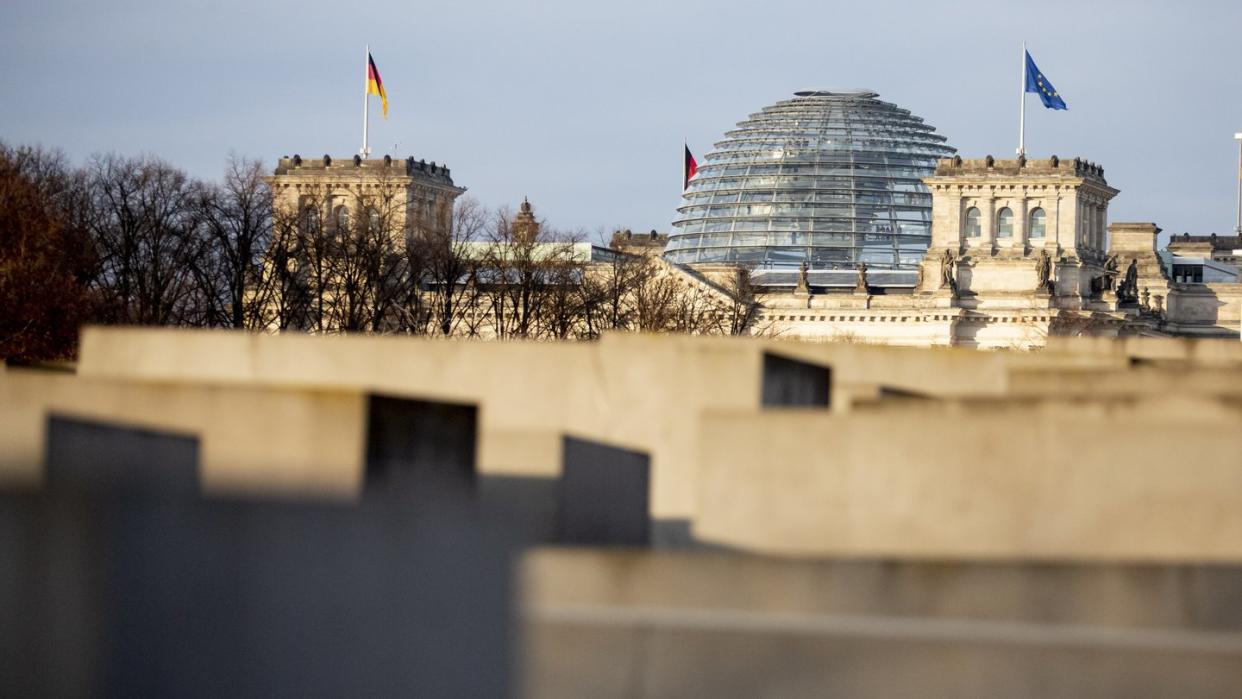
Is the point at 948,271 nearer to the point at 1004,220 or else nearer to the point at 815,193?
the point at 1004,220

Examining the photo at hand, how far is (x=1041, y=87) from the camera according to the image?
12144 cm

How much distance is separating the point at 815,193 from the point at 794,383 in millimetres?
166508

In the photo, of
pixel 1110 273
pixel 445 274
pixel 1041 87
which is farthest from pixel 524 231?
pixel 1110 273

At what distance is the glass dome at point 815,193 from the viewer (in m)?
178

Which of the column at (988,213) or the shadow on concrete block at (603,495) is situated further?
the column at (988,213)

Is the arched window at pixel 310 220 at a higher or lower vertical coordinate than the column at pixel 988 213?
lower

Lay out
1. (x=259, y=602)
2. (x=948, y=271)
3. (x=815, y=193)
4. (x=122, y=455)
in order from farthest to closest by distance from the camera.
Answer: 1. (x=815, y=193)
2. (x=948, y=271)
3. (x=122, y=455)
4. (x=259, y=602)

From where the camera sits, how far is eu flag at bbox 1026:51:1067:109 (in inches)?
4742

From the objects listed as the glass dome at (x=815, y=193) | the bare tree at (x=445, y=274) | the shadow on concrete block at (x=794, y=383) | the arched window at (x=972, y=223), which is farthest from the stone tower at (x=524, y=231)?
the shadow on concrete block at (x=794, y=383)

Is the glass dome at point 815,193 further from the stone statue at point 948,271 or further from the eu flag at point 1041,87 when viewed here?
the eu flag at point 1041,87

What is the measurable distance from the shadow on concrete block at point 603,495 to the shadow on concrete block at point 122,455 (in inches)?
77.3

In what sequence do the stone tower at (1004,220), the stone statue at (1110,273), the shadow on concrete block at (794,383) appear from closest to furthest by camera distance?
the shadow on concrete block at (794,383), the stone tower at (1004,220), the stone statue at (1110,273)

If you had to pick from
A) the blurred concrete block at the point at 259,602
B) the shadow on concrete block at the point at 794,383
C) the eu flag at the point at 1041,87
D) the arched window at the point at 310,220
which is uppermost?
the eu flag at the point at 1041,87

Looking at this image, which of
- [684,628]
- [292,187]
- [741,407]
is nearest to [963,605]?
[684,628]
